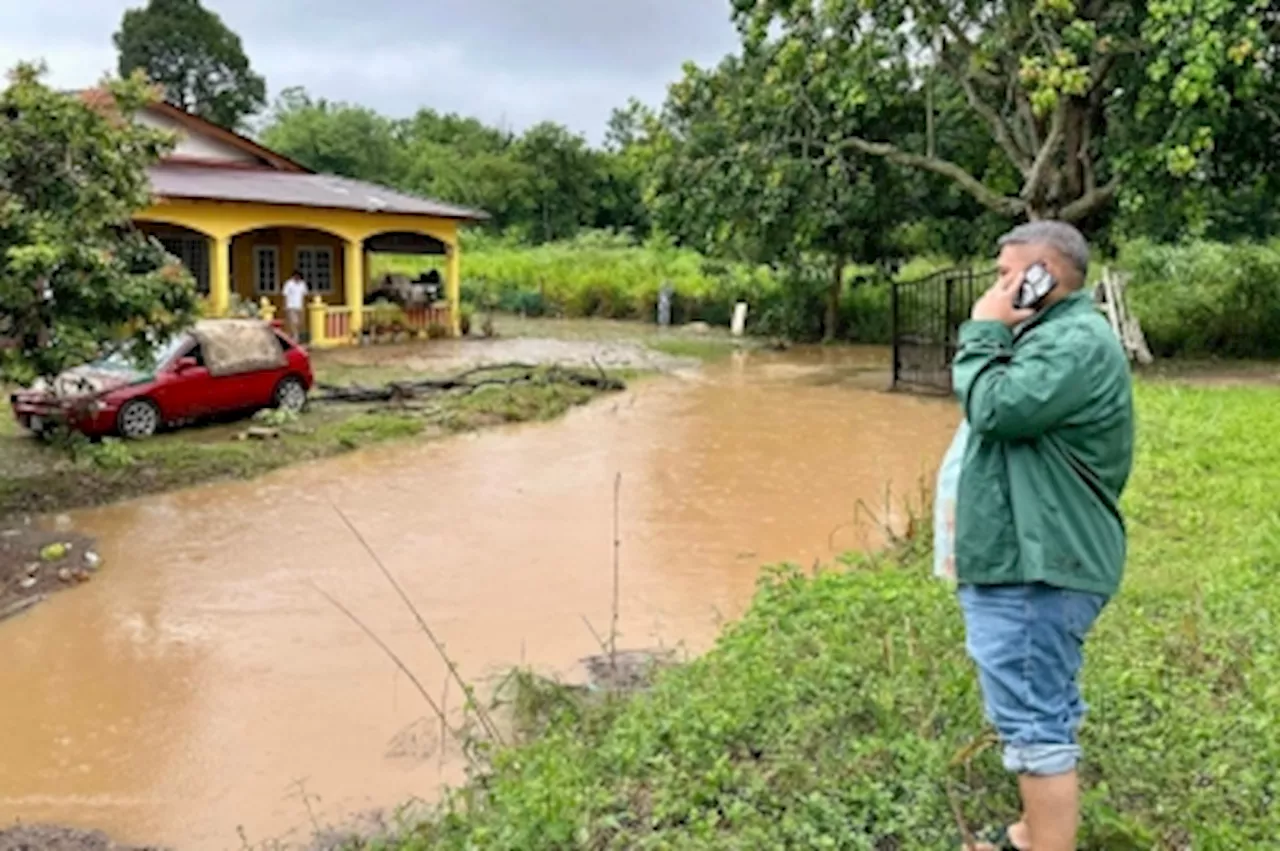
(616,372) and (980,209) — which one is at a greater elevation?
(980,209)

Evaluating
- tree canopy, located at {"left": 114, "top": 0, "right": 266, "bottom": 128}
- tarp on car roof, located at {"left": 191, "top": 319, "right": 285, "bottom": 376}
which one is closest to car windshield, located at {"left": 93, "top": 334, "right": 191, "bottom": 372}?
tarp on car roof, located at {"left": 191, "top": 319, "right": 285, "bottom": 376}

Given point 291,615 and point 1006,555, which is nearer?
point 1006,555

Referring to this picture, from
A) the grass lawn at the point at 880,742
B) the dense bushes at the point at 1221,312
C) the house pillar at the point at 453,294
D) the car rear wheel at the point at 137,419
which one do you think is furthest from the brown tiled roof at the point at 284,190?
the grass lawn at the point at 880,742

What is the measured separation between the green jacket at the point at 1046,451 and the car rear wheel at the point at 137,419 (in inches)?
489

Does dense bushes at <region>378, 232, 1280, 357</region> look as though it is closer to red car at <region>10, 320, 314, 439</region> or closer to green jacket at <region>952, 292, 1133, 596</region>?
red car at <region>10, 320, 314, 439</region>

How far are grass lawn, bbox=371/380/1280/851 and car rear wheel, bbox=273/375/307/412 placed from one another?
10.8m

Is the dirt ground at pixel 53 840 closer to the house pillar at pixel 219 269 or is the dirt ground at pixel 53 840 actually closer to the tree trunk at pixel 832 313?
the house pillar at pixel 219 269

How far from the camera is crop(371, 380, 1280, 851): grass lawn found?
3.79 metres

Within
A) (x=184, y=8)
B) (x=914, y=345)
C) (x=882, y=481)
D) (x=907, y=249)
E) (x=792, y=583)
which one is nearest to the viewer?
(x=792, y=583)

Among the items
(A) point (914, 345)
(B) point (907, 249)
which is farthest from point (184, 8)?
(A) point (914, 345)

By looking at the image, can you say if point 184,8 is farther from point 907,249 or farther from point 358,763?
point 358,763

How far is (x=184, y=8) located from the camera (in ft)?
212

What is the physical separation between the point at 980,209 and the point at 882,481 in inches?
540

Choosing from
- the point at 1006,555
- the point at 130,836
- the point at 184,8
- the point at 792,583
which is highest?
the point at 184,8
